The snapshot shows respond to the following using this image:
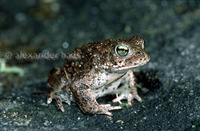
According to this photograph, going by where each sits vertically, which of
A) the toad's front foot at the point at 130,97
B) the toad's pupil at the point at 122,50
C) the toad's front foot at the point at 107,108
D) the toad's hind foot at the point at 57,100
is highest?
the toad's pupil at the point at 122,50

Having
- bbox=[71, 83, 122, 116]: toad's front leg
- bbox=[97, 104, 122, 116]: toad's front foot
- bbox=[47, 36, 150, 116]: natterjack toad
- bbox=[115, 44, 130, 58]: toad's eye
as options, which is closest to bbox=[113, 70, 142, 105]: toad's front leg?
bbox=[47, 36, 150, 116]: natterjack toad

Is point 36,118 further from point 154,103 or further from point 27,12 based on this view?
point 27,12

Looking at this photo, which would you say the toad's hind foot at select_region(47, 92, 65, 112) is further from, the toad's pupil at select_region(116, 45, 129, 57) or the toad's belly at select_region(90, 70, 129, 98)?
the toad's pupil at select_region(116, 45, 129, 57)

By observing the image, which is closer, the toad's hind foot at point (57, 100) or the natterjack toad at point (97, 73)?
the natterjack toad at point (97, 73)

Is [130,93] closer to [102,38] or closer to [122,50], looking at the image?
[122,50]

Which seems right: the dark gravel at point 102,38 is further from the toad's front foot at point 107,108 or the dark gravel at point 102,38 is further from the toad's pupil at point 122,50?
the toad's pupil at point 122,50

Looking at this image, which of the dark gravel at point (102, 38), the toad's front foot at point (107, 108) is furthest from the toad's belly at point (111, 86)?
the toad's front foot at point (107, 108)

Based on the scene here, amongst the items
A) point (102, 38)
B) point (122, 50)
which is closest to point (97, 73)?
point (122, 50)
